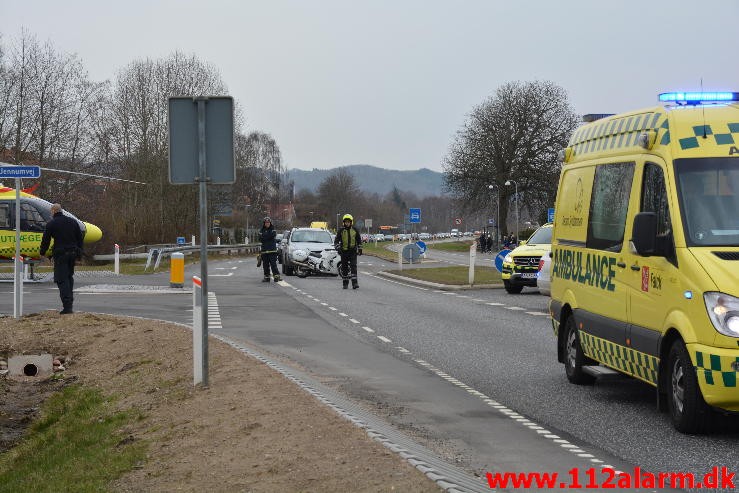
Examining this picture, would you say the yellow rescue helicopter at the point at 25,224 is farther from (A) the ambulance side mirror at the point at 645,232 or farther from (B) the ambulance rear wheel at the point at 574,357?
(A) the ambulance side mirror at the point at 645,232

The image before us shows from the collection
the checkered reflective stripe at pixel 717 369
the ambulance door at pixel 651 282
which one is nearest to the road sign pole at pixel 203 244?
the ambulance door at pixel 651 282

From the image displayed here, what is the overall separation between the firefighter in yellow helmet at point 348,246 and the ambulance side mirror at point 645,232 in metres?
19.0

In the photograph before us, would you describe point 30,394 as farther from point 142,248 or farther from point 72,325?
point 142,248

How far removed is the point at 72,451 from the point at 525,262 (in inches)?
741

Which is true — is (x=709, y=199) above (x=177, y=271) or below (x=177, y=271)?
above

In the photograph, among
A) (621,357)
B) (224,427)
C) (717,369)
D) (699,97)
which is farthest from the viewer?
(621,357)

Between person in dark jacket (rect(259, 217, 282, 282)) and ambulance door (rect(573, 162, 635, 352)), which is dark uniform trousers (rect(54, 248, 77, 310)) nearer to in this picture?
ambulance door (rect(573, 162, 635, 352))

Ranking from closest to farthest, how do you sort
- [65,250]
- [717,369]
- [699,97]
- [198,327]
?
[717,369] < [699,97] < [198,327] < [65,250]

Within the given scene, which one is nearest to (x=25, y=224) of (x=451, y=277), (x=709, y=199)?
(x=451, y=277)

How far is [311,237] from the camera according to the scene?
3791 centimetres

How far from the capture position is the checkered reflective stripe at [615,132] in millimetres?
9405

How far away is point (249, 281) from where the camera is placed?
1315 inches

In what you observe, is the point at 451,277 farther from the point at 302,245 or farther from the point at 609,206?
the point at 609,206

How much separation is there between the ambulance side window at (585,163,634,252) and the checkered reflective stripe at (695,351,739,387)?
2097 mm
